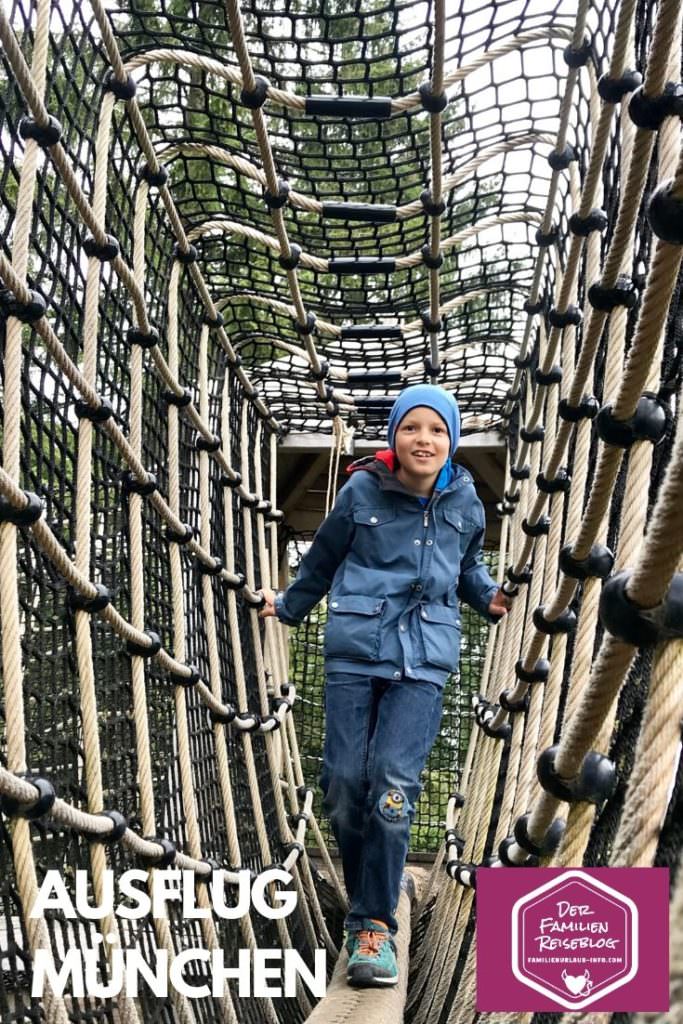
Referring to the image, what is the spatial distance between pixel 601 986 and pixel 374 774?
684 mm

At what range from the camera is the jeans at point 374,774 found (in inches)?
55.1

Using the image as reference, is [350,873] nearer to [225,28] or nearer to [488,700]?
[488,700]

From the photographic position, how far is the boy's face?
5.05ft

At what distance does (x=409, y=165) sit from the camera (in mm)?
2025

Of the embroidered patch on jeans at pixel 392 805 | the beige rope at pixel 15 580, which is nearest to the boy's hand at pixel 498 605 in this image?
the embroidered patch on jeans at pixel 392 805

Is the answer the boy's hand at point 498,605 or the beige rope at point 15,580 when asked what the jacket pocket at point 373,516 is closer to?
the boy's hand at point 498,605

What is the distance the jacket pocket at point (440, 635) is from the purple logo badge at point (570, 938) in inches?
19.8

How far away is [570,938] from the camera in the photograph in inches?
33.7

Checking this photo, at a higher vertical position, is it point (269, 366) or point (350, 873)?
point (269, 366)

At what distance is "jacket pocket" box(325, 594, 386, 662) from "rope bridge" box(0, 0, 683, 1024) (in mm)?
214

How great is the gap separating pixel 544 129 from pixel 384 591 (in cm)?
96

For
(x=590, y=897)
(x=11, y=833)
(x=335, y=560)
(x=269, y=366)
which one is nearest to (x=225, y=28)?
(x=335, y=560)

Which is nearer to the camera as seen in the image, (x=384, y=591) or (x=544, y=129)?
(x=384, y=591)

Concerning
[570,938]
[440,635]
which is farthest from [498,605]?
[570,938]
